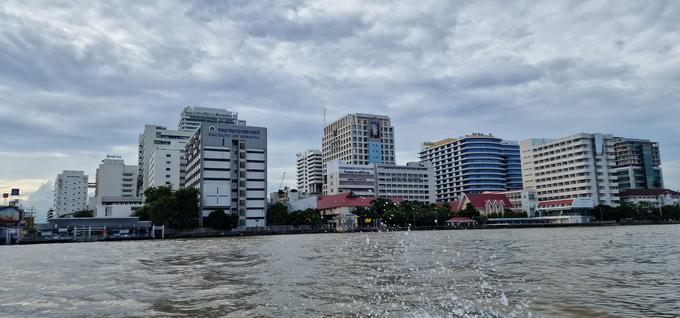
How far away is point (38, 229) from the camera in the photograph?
345ft

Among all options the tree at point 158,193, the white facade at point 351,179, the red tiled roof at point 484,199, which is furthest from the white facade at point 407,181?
the tree at point 158,193

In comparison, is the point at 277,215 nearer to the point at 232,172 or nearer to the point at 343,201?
the point at 232,172

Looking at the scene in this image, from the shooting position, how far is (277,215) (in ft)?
406

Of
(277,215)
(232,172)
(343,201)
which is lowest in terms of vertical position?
(277,215)

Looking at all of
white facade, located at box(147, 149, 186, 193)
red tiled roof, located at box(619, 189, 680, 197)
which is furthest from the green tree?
red tiled roof, located at box(619, 189, 680, 197)

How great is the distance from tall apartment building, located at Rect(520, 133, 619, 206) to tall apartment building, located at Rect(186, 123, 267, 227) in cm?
10568

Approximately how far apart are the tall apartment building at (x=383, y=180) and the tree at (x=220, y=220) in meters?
75.0

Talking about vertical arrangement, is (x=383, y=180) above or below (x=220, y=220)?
above

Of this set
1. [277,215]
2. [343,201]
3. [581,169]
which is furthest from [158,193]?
[581,169]

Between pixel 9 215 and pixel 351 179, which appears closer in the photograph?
pixel 9 215

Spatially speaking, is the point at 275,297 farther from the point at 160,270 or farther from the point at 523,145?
the point at 523,145

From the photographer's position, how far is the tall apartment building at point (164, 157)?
158m

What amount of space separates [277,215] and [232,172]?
17.0 meters

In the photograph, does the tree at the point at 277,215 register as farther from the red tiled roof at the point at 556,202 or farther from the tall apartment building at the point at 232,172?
the red tiled roof at the point at 556,202
